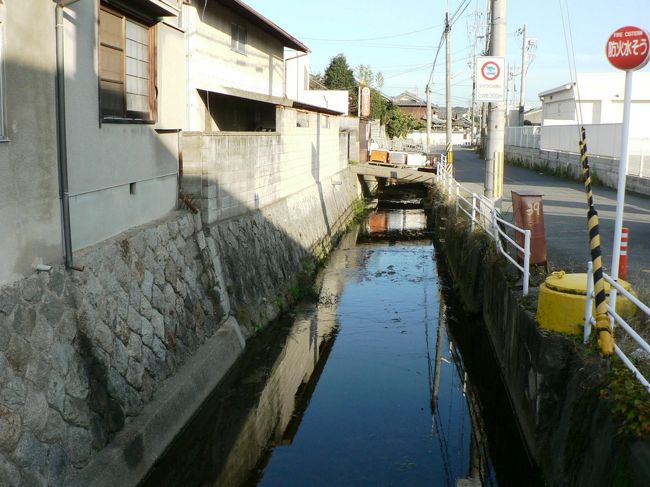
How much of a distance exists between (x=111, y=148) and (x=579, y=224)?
11546 millimetres

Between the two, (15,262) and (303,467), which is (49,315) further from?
(303,467)

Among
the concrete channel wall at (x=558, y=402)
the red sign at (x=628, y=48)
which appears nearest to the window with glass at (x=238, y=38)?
the concrete channel wall at (x=558, y=402)

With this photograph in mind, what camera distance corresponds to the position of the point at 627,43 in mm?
6246

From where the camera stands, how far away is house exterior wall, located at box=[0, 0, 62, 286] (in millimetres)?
6160

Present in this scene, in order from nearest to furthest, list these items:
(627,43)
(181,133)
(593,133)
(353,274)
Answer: (627,43), (181,133), (353,274), (593,133)

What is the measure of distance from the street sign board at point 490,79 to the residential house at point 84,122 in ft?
19.8

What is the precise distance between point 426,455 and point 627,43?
4.90 metres

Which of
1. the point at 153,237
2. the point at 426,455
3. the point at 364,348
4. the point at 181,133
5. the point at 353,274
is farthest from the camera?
the point at 353,274

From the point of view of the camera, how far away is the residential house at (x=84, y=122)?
6.29 meters

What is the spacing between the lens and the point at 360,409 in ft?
31.1

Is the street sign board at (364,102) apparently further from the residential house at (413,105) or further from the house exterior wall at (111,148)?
the residential house at (413,105)

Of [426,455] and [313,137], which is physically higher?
[313,137]

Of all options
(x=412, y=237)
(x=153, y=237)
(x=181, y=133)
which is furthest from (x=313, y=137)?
(x=153, y=237)

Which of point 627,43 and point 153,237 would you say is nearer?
point 627,43
